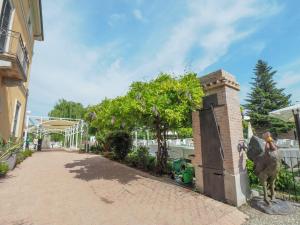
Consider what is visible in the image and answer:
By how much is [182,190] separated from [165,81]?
3.78m

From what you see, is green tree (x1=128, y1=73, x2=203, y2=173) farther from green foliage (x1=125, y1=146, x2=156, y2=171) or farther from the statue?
green foliage (x1=125, y1=146, x2=156, y2=171)

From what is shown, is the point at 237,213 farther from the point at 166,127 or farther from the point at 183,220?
the point at 166,127

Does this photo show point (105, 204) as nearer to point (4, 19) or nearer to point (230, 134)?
point (230, 134)

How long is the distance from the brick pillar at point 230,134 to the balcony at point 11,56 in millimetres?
6459

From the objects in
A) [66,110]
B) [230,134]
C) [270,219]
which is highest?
[66,110]

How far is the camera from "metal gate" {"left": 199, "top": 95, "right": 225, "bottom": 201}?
5625 millimetres

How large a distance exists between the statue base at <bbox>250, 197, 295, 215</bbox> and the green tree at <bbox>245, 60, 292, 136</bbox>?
75.5ft

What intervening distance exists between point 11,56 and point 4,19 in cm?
195

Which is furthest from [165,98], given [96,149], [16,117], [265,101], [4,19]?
[265,101]

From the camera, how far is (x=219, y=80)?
5.83m

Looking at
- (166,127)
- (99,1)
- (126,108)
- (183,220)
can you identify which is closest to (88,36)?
(99,1)

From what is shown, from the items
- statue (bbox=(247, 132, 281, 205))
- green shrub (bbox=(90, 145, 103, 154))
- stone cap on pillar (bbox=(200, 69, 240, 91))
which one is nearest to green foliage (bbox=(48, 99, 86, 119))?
green shrub (bbox=(90, 145, 103, 154))

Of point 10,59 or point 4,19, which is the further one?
point 4,19

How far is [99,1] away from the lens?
7.78 m
